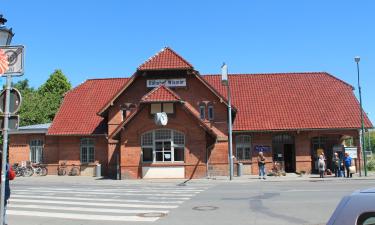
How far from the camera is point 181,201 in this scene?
55.0 ft

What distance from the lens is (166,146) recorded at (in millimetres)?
32000

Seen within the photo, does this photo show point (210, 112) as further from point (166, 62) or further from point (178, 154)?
point (166, 62)

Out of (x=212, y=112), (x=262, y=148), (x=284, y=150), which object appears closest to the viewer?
(x=262, y=148)

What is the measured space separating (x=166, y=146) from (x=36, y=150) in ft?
42.9

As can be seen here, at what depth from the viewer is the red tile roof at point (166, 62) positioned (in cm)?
3347

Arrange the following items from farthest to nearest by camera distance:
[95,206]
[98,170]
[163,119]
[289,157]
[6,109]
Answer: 1. [289,157]
2. [98,170]
3. [163,119]
4. [95,206]
5. [6,109]

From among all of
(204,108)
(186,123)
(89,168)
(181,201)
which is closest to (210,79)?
(204,108)

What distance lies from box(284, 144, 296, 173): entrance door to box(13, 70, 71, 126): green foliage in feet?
105

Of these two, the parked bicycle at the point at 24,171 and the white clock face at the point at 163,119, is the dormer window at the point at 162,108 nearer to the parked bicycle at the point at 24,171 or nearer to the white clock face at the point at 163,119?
the white clock face at the point at 163,119

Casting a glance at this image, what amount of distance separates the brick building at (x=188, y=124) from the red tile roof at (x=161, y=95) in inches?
2.6

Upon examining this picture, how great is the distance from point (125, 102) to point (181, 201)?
1919cm

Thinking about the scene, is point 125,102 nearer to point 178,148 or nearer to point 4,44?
point 178,148

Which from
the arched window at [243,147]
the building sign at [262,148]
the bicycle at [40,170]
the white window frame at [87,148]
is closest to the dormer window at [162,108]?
the arched window at [243,147]

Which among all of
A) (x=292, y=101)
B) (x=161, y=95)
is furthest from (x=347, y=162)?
(x=161, y=95)
